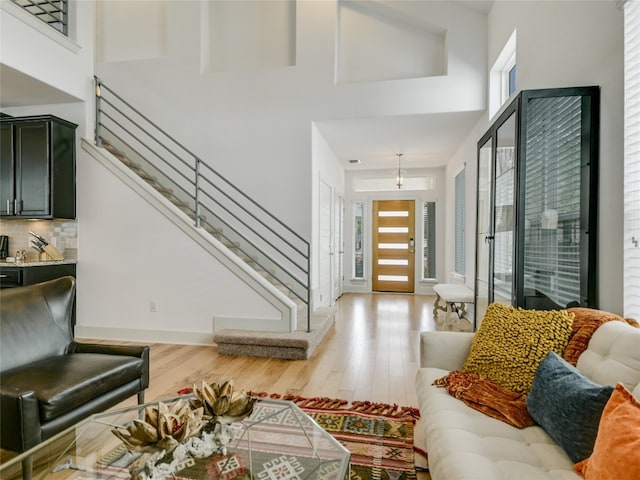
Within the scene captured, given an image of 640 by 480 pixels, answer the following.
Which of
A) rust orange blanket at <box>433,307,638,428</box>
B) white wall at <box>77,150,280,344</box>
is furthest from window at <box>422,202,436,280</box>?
rust orange blanket at <box>433,307,638,428</box>

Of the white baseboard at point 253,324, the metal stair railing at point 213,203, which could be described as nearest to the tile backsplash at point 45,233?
the metal stair railing at point 213,203

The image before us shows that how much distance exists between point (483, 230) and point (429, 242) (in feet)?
14.8

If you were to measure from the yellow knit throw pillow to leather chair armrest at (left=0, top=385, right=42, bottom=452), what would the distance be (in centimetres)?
206

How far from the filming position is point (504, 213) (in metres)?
2.71

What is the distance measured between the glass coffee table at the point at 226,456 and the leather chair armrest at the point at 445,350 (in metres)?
0.89

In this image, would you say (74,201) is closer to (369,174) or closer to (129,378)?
(129,378)

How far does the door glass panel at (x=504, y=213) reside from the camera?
250 cm

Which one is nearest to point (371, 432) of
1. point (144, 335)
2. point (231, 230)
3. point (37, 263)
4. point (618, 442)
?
point (618, 442)

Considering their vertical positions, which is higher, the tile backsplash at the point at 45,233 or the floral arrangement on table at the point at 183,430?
the tile backsplash at the point at 45,233

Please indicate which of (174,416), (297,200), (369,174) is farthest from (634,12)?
(369,174)

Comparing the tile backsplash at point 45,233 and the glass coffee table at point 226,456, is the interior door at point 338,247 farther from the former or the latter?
the glass coffee table at point 226,456

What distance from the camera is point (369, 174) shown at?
7949 millimetres

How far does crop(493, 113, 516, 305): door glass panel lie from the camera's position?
98.3 inches

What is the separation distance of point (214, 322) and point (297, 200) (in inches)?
74.1
